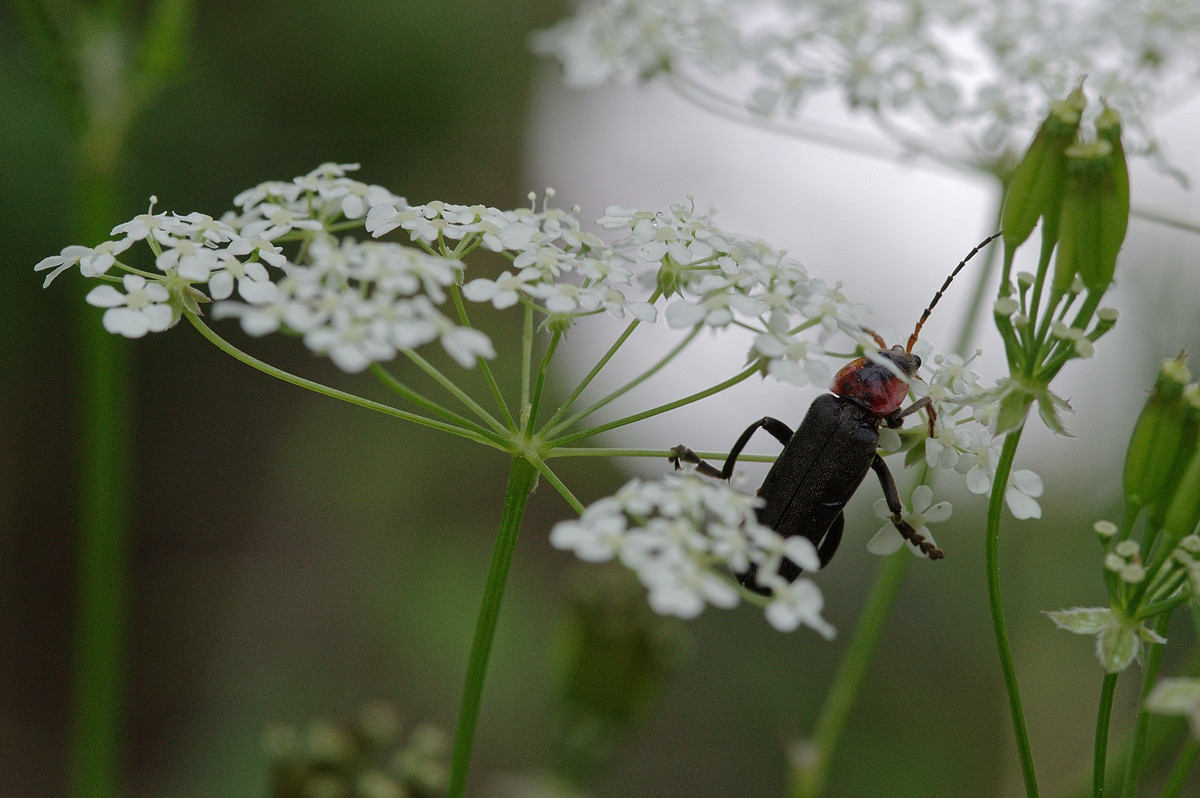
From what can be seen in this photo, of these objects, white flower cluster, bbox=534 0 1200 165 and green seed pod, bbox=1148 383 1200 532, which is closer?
green seed pod, bbox=1148 383 1200 532

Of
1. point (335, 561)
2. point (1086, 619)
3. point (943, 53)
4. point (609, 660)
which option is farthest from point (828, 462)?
point (335, 561)

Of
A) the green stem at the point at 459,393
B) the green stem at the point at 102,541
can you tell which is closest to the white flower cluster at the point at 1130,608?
the green stem at the point at 459,393

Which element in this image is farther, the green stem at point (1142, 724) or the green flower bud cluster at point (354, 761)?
the green flower bud cluster at point (354, 761)

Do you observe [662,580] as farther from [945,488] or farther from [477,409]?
[945,488]

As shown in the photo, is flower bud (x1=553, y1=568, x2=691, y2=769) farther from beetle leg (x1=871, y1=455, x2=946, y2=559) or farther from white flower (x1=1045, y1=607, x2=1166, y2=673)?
white flower (x1=1045, y1=607, x2=1166, y2=673)

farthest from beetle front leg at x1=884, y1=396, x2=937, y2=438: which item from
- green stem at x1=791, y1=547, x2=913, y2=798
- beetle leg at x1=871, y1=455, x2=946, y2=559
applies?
green stem at x1=791, y1=547, x2=913, y2=798

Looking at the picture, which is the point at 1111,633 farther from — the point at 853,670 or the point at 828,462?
the point at 853,670

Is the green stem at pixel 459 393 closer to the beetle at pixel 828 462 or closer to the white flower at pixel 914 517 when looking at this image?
the beetle at pixel 828 462

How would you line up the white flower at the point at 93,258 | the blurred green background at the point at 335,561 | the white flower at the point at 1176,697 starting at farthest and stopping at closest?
the blurred green background at the point at 335,561 → the white flower at the point at 93,258 → the white flower at the point at 1176,697
